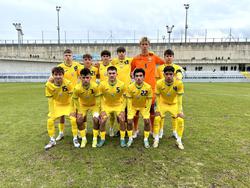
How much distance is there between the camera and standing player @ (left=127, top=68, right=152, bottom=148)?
4648 mm

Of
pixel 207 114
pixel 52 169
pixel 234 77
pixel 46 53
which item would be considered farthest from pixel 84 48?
pixel 52 169

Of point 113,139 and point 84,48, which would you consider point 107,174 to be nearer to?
point 113,139

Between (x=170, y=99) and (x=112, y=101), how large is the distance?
1365 mm

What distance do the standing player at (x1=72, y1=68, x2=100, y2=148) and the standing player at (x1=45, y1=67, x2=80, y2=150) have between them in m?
0.18

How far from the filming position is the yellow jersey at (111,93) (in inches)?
191

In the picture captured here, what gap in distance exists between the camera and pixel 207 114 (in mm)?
8039

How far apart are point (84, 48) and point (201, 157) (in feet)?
135

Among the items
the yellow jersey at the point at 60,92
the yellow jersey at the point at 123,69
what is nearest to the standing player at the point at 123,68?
the yellow jersey at the point at 123,69

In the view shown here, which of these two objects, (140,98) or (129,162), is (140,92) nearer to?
(140,98)

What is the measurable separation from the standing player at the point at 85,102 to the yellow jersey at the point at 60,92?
0.70 feet

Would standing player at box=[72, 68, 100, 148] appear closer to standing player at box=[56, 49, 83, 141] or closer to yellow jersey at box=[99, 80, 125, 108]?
yellow jersey at box=[99, 80, 125, 108]

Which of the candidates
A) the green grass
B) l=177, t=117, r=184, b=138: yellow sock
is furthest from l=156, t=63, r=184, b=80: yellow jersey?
the green grass

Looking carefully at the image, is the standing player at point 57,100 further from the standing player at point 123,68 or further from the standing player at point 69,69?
the standing player at point 123,68

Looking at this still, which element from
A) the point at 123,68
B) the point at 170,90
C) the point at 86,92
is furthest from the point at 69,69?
the point at 170,90
